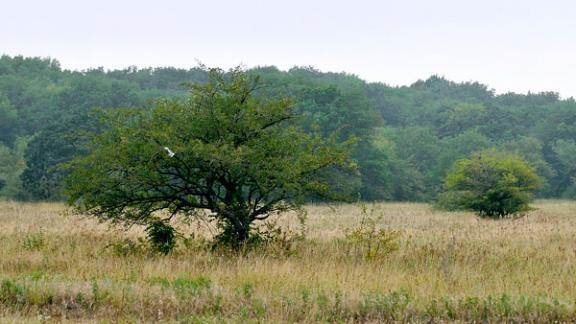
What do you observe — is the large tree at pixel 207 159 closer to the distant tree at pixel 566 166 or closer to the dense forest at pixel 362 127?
the dense forest at pixel 362 127

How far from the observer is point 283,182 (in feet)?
50.0

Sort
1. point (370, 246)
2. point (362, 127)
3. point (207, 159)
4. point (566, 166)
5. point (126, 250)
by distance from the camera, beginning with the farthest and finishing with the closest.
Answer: point (566, 166) < point (362, 127) < point (370, 246) < point (126, 250) < point (207, 159)

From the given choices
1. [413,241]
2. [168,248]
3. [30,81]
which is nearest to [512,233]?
[413,241]

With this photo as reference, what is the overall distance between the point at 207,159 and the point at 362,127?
5739 cm

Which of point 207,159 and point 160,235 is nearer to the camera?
point 207,159

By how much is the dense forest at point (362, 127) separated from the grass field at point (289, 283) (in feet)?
93.2

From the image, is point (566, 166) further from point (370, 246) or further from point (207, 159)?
point (207, 159)

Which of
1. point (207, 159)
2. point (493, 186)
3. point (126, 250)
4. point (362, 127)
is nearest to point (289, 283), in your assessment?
point (207, 159)

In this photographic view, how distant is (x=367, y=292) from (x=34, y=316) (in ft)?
16.0

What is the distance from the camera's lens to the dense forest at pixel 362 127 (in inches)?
2201

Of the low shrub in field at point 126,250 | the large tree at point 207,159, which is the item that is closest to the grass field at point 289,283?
the low shrub in field at point 126,250

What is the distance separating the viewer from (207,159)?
14.7 meters

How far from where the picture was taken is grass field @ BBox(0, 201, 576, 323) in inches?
385

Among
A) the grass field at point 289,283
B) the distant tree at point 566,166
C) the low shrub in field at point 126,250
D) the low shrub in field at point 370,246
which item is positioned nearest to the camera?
the grass field at point 289,283
